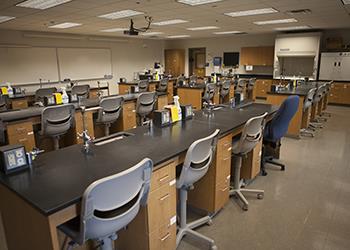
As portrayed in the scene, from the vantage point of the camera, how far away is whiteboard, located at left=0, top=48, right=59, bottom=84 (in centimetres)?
802

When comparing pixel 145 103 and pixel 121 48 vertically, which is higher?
pixel 121 48

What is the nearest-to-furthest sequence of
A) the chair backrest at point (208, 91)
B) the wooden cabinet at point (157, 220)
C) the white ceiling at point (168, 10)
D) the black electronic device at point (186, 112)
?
the wooden cabinet at point (157, 220), the black electronic device at point (186, 112), the white ceiling at point (168, 10), the chair backrest at point (208, 91)

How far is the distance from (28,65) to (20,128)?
6287mm

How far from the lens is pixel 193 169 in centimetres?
184

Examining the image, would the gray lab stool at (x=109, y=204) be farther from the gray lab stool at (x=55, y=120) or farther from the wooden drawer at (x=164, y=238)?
the gray lab stool at (x=55, y=120)

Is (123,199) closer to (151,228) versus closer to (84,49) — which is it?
(151,228)

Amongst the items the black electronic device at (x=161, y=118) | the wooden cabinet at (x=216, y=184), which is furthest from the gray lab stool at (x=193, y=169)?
the black electronic device at (x=161, y=118)

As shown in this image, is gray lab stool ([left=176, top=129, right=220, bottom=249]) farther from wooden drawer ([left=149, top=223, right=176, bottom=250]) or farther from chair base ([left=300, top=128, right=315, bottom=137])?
chair base ([left=300, top=128, right=315, bottom=137])

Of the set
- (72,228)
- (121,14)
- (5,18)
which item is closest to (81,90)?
(121,14)

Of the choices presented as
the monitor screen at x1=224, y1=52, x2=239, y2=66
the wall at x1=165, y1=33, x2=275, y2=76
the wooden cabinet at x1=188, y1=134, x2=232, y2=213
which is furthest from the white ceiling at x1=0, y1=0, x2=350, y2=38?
the monitor screen at x1=224, y1=52, x2=239, y2=66

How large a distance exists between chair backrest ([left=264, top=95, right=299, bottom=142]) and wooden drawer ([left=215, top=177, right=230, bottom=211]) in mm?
1048

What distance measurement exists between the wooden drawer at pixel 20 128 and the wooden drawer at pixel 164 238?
2526 millimetres

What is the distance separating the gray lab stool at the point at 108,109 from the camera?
3890 millimetres

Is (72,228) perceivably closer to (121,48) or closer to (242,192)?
(242,192)
